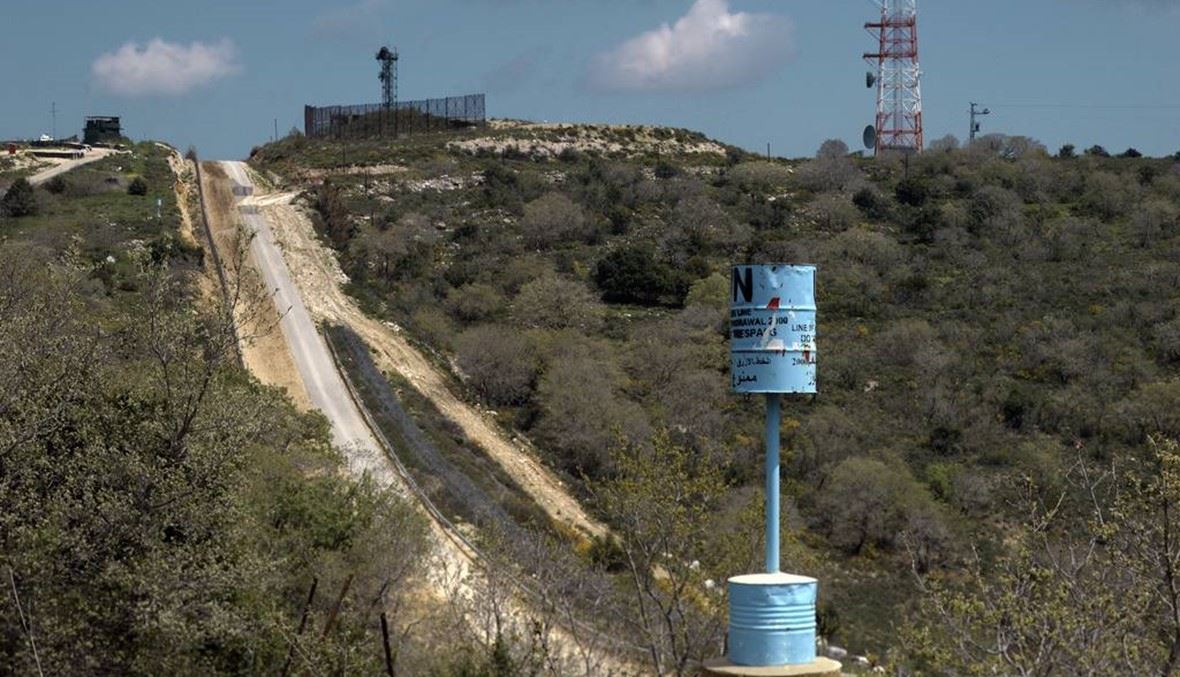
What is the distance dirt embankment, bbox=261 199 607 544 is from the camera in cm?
4544

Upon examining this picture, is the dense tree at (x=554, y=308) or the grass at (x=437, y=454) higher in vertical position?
the dense tree at (x=554, y=308)

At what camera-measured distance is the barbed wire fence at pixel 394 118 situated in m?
110

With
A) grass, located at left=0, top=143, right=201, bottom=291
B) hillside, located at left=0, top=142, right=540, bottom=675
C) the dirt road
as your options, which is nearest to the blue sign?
hillside, located at left=0, top=142, right=540, bottom=675

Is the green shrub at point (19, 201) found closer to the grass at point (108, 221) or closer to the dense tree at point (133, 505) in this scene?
the grass at point (108, 221)

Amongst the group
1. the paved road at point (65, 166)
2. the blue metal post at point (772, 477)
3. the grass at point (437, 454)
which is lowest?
the grass at point (437, 454)

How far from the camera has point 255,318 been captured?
4384 centimetres

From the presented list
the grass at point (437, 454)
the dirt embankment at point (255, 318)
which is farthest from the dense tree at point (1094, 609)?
the grass at point (437, 454)

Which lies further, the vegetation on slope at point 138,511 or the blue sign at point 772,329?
the vegetation on slope at point 138,511

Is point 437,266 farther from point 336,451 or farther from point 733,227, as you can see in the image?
point 336,451

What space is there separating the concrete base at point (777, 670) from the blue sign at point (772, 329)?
2128mm

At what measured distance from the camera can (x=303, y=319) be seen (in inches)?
2243

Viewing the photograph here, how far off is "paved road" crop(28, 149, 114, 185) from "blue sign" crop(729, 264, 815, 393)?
7265cm

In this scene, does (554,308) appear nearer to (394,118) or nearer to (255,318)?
(255,318)

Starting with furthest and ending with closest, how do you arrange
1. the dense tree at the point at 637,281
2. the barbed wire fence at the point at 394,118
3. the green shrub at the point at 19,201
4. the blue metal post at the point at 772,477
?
the barbed wire fence at the point at 394,118 → the dense tree at the point at 637,281 → the green shrub at the point at 19,201 → the blue metal post at the point at 772,477
